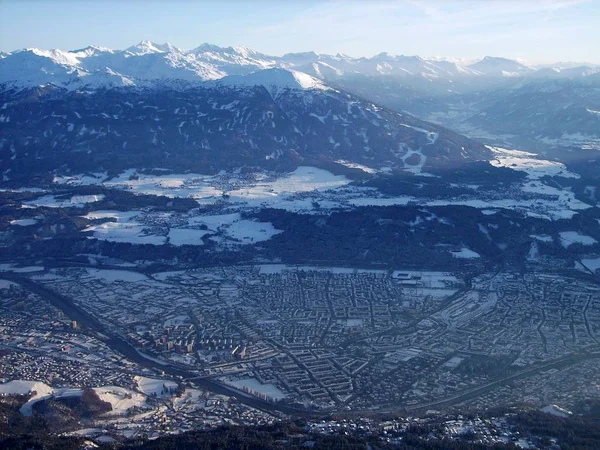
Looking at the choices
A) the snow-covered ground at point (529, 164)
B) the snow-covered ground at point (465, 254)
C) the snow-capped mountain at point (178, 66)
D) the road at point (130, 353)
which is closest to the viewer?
the road at point (130, 353)

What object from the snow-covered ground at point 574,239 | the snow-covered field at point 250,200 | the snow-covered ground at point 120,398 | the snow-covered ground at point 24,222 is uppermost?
the snow-covered ground at point 24,222

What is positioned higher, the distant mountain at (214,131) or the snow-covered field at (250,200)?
the distant mountain at (214,131)

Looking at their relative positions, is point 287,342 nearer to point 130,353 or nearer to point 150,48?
point 130,353

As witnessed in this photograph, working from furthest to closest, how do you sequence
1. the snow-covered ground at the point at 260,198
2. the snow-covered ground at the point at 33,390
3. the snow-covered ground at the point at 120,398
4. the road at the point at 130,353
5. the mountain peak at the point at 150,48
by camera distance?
the mountain peak at the point at 150,48
the snow-covered ground at the point at 260,198
the road at the point at 130,353
the snow-covered ground at the point at 33,390
the snow-covered ground at the point at 120,398

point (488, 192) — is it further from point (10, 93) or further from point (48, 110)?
point (10, 93)

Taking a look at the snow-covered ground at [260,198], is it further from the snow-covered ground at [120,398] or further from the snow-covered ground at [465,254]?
the snow-covered ground at [120,398]

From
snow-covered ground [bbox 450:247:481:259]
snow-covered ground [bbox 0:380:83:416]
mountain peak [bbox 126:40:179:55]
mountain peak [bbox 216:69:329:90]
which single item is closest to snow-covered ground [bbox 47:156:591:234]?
snow-covered ground [bbox 450:247:481:259]

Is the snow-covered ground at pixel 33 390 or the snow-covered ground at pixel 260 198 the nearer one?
the snow-covered ground at pixel 33 390

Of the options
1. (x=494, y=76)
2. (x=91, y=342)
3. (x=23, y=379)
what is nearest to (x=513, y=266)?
(x=91, y=342)

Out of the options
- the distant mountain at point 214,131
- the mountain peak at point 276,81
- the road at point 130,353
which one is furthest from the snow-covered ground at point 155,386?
the mountain peak at point 276,81
